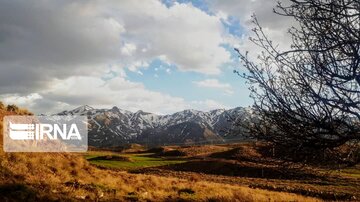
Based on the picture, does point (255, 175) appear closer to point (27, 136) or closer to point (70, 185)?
point (27, 136)

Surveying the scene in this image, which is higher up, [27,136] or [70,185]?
[27,136]

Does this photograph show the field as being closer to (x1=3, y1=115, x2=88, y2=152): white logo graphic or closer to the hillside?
the hillside

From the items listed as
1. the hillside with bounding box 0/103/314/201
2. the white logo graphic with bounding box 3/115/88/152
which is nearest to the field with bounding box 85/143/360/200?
the hillside with bounding box 0/103/314/201

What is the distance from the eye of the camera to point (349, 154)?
9469 millimetres

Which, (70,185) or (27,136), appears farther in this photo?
(27,136)

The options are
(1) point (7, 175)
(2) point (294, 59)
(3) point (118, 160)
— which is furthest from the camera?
(3) point (118, 160)

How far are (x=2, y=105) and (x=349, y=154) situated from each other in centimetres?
2559

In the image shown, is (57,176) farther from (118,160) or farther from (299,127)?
(118,160)

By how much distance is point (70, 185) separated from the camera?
20.2 m

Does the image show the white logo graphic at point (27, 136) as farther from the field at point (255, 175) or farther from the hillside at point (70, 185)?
the field at point (255, 175)

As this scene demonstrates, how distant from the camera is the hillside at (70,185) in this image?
18031 millimetres

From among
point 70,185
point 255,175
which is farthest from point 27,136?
point 255,175

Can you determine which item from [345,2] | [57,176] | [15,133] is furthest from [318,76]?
[15,133]

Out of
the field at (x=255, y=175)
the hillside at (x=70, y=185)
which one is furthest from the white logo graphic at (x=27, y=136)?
the field at (x=255, y=175)
